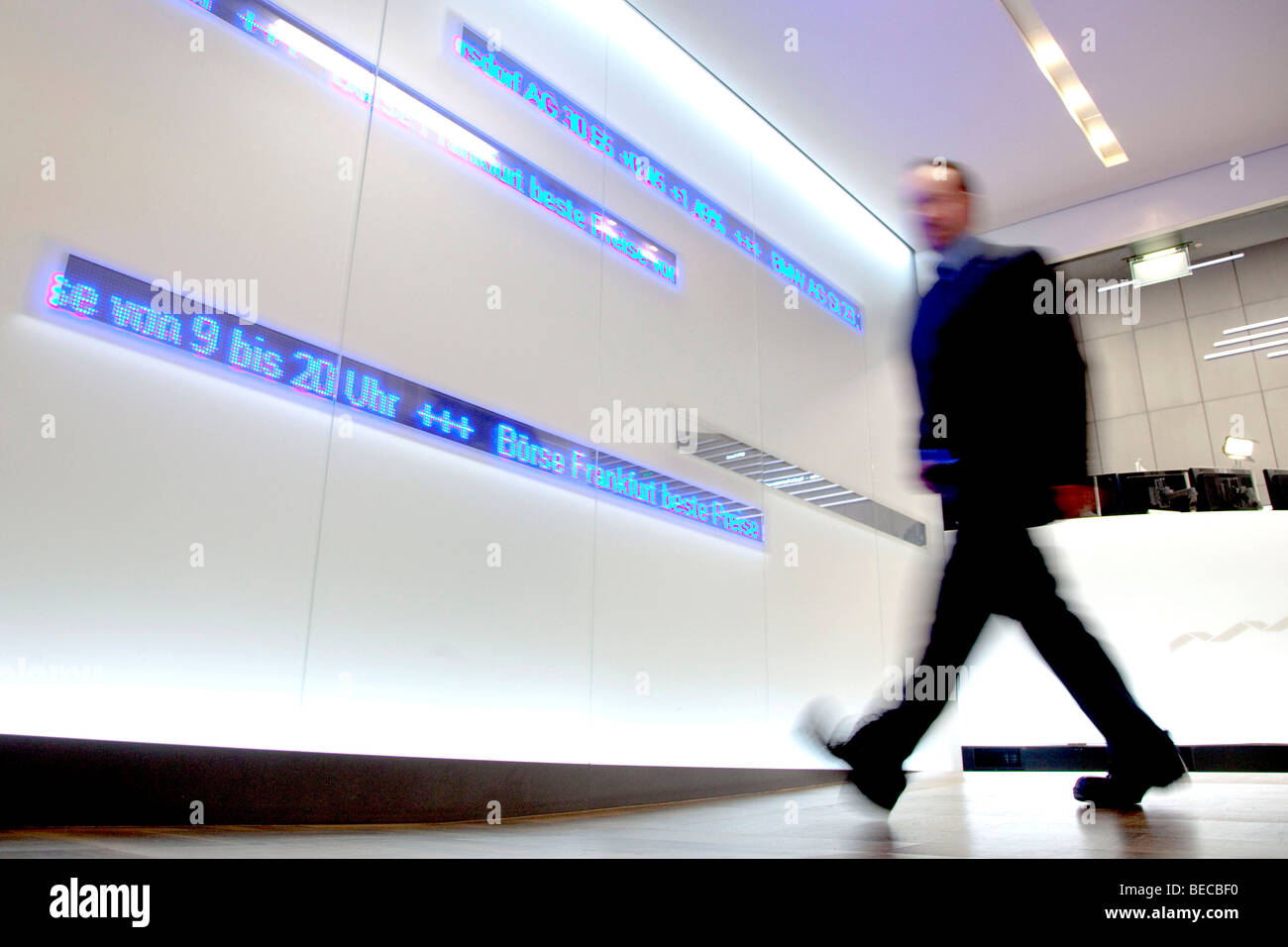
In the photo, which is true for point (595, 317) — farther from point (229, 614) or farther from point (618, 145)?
point (229, 614)

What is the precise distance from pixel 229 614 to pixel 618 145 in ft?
7.55

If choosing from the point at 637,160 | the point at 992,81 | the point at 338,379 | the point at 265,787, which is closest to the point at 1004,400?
the point at 338,379

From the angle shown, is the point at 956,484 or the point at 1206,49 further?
the point at 1206,49

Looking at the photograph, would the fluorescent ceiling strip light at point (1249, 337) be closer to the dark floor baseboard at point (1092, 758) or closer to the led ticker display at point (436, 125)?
the dark floor baseboard at point (1092, 758)

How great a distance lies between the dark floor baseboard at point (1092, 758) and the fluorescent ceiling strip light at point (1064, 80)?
3.25 m

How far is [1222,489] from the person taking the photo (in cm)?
433

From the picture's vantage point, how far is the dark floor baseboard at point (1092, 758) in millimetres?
3951

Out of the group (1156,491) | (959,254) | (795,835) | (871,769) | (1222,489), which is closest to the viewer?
(795,835)

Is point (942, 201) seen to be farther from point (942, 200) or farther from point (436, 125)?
point (436, 125)

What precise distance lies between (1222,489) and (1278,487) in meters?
0.32

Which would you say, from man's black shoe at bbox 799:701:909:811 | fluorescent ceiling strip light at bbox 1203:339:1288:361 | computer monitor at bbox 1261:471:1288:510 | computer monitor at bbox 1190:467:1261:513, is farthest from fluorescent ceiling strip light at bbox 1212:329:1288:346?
man's black shoe at bbox 799:701:909:811

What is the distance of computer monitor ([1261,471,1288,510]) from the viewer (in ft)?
14.2

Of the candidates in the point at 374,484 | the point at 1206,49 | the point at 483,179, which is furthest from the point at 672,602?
the point at 1206,49
